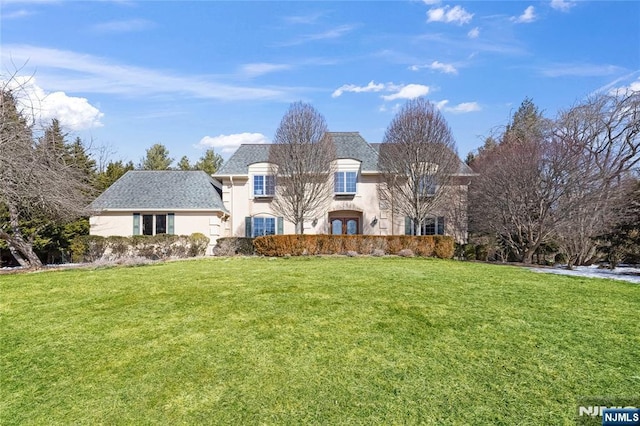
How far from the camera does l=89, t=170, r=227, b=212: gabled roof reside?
774 inches

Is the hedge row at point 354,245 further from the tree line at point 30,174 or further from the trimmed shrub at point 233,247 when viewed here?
the tree line at point 30,174

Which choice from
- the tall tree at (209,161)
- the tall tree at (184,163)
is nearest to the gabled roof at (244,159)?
the tall tree at (209,161)

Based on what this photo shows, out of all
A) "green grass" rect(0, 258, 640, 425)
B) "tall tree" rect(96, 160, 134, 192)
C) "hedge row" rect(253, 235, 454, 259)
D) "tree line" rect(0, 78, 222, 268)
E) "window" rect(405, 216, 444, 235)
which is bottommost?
"green grass" rect(0, 258, 640, 425)

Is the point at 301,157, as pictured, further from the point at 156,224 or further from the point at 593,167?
the point at 593,167

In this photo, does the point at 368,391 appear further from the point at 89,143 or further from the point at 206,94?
the point at 89,143

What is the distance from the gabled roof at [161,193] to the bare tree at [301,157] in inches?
175

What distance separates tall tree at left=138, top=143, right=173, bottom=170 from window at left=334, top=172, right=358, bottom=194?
101 feet

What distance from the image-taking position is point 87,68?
1173cm

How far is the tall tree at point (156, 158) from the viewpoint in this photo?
43500 millimetres

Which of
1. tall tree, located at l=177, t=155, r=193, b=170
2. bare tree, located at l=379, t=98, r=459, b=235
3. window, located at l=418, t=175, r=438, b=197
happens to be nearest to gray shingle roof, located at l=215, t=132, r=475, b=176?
bare tree, located at l=379, t=98, r=459, b=235

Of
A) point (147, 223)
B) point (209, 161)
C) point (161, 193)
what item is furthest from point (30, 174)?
→ point (209, 161)

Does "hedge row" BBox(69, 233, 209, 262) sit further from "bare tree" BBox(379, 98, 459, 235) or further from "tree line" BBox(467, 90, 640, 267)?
"tree line" BBox(467, 90, 640, 267)

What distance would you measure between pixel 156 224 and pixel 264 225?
617 centimetres

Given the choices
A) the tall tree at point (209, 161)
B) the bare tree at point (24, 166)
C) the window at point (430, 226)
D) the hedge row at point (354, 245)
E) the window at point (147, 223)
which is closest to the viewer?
the bare tree at point (24, 166)
